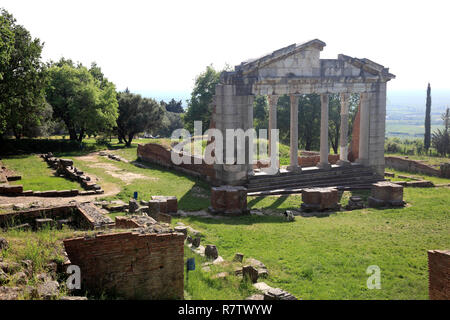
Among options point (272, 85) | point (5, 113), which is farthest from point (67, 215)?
point (5, 113)

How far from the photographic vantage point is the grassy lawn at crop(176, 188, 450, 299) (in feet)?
35.8

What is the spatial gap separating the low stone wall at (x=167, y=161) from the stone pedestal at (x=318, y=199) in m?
6.56

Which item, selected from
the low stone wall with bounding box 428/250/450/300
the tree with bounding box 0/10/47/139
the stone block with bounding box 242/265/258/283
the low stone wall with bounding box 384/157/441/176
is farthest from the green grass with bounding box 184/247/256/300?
the tree with bounding box 0/10/47/139

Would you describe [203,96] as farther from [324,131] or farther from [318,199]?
[318,199]

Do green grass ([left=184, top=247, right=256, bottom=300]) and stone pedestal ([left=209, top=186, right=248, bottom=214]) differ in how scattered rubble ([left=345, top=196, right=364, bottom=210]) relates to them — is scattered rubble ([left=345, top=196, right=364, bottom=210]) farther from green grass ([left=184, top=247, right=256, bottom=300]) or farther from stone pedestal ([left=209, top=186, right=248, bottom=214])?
green grass ([left=184, top=247, right=256, bottom=300])

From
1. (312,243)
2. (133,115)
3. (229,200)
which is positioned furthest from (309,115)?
(312,243)

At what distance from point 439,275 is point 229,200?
10690mm

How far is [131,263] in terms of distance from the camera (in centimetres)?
937

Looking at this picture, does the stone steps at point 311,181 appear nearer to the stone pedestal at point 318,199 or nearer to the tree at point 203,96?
the stone pedestal at point 318,199

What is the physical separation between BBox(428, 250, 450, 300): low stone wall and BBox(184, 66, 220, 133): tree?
43.2 meters

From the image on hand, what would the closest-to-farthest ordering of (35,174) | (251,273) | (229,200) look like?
(251,273)
(229,200)
(35,174)

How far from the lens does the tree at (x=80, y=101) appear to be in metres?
42.1

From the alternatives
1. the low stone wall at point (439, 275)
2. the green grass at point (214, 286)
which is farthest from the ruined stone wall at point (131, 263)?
the low stone wall at point (439, 275)
